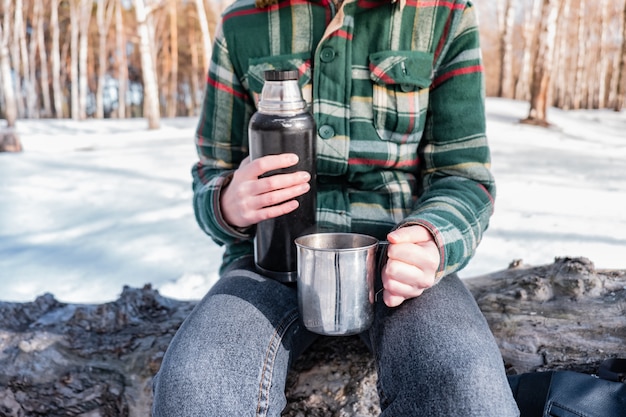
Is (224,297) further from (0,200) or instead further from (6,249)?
(0,200)

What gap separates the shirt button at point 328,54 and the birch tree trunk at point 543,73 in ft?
28.5

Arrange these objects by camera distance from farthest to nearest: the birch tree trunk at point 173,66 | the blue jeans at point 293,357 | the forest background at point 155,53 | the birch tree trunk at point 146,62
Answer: the birch tree trunk at point 173,66 < the forest background at point 155,53 < the birch tree trunk at point 146,62 < the blue jeans at point 293,357

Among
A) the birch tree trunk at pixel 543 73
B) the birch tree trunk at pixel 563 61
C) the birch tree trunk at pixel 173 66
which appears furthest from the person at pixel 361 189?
the birch tree trunk at pixel 173 66

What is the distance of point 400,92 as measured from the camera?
1280 millimetres

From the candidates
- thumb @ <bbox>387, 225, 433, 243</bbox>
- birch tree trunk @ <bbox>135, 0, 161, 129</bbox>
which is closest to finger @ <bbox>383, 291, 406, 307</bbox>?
thumb @ <bbox>387, 225, 433, 243</bbox>

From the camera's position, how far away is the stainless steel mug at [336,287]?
3.06 feet

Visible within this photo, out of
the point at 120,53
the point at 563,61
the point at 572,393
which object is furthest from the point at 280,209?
the point at 563,61

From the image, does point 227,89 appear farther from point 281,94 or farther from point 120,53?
point 120,53

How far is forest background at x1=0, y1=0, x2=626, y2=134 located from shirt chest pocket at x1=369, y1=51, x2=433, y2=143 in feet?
35.3

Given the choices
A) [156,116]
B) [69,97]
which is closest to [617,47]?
[156,116]

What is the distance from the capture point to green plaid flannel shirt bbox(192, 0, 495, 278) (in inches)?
49.1

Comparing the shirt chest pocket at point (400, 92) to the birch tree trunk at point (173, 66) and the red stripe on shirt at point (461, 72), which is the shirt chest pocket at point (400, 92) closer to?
the red stripe on shirt at point (461, 72)

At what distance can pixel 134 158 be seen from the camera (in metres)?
6.42

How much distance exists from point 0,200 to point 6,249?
4.28 feet
